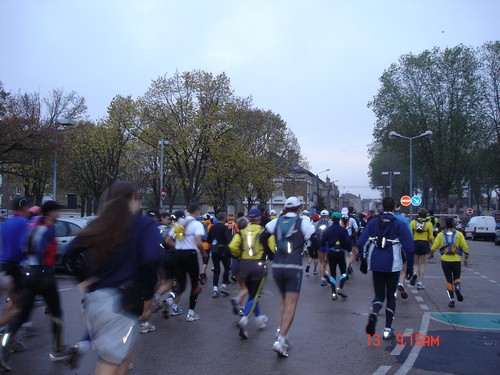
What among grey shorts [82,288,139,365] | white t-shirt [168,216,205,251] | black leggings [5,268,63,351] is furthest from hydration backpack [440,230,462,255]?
grey shorts [82,288,139,365]

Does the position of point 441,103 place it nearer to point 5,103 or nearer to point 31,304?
point 5,103

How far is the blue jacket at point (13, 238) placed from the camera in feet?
20.8

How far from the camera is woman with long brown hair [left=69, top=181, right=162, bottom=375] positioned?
3.44 m

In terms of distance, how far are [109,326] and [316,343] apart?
4.25m

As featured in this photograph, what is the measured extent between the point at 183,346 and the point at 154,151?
30485mm

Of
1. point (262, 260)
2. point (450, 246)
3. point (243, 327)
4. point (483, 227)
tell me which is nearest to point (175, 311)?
point (243, 327)

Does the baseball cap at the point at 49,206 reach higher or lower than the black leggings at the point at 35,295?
higher

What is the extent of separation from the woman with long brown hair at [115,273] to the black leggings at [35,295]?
2499mm

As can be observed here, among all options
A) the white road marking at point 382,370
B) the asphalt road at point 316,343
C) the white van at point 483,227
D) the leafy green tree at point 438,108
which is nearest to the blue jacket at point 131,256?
the asphalt road at point 316,343

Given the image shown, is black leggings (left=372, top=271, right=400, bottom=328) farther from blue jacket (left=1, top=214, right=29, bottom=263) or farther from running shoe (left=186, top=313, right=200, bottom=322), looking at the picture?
blue jacket (left=1, top=214, right=29, bottom=263)

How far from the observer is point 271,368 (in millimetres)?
5871

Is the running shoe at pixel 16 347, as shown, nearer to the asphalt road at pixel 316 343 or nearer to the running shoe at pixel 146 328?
the asphalt road at pixel 316 343

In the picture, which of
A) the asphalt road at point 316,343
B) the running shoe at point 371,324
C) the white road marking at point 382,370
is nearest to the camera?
the white road marking at point 382,370
